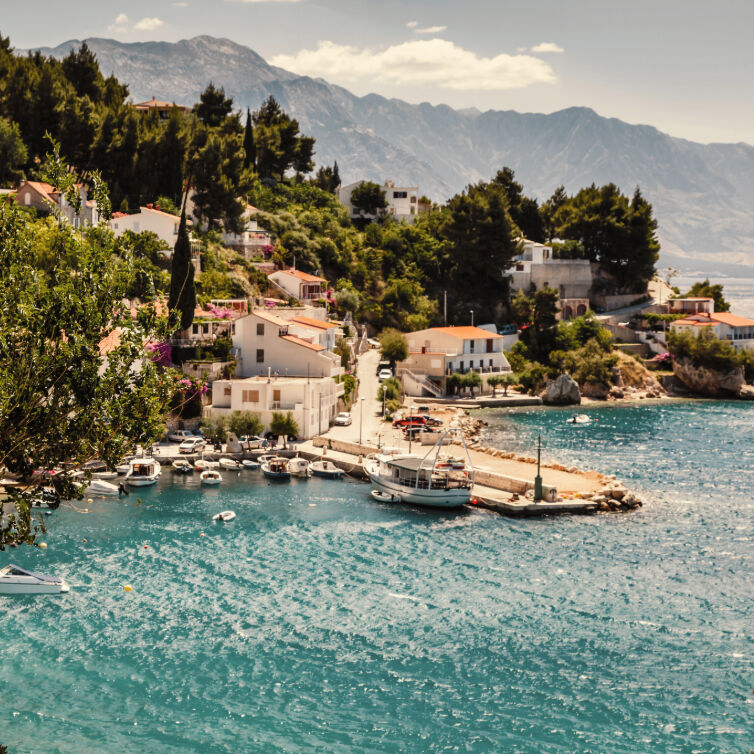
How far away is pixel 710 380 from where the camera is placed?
91562mm

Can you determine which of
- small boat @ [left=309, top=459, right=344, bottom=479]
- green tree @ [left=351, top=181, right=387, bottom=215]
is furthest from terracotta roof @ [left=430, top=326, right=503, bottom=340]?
green tree @ [left=351, top=181, right=387, bottom=215]

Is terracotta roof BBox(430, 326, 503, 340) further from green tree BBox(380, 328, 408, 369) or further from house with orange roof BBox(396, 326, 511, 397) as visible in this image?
green tree BBox(380, 328, 408, 369)

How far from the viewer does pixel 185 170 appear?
86812 millimetres

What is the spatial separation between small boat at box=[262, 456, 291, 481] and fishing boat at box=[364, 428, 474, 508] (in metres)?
5.21

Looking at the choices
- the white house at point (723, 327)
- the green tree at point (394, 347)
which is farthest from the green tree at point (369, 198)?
the white house at point (723, 327)

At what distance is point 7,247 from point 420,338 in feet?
224

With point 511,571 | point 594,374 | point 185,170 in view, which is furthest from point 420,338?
point 511,571

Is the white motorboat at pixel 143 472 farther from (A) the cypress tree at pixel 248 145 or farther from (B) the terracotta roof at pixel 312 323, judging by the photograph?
(A) the cypress tree at pixel 248 145

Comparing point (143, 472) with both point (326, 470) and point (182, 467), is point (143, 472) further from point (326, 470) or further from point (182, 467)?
point (326, 470)

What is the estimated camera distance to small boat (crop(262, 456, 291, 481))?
53844mm

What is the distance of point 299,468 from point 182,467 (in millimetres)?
6685

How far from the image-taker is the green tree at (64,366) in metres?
17.0

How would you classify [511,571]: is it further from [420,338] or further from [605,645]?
[420,338]

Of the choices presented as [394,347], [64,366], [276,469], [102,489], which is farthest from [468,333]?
[64,366]
